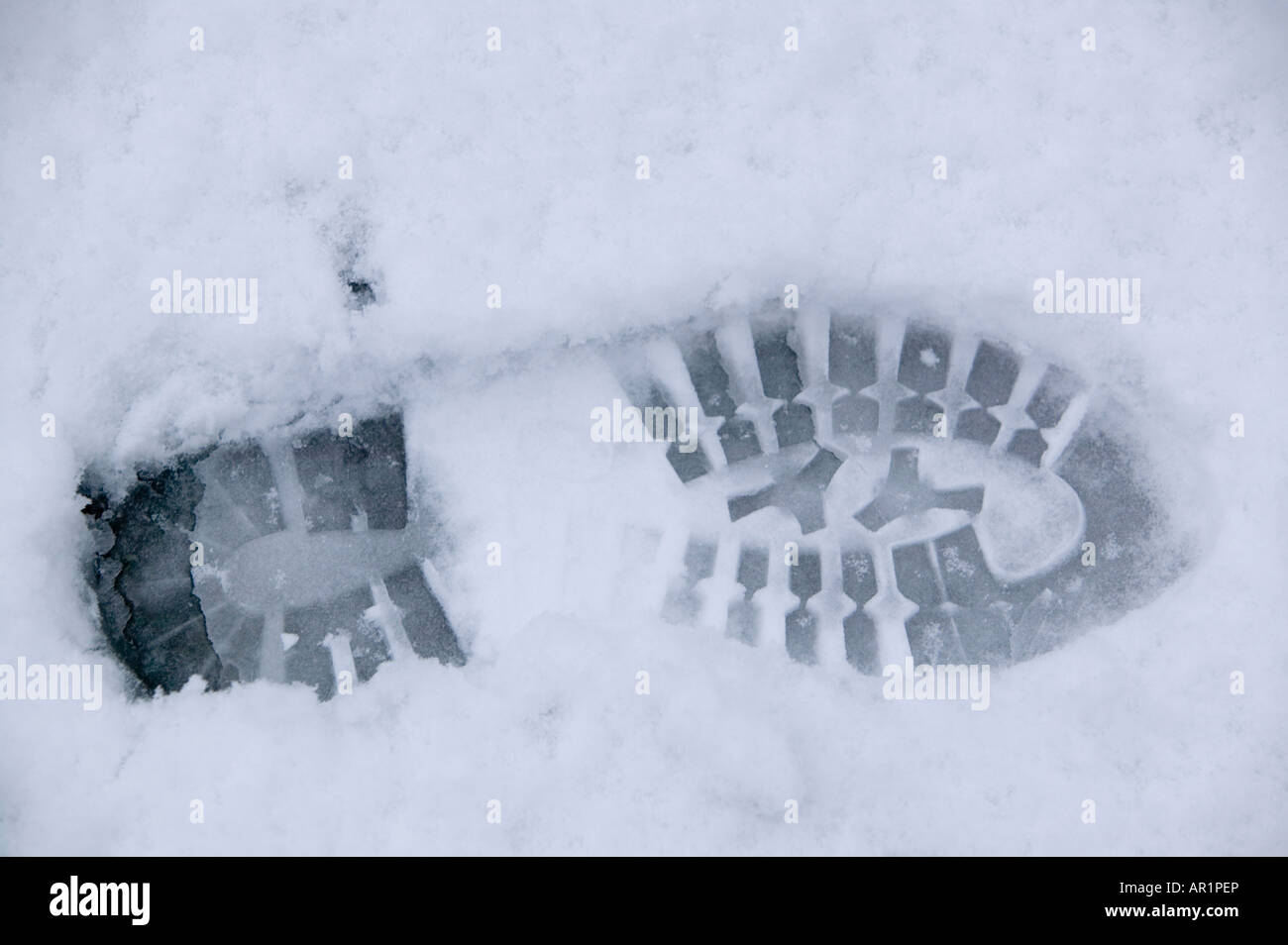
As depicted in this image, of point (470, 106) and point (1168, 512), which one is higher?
point (470, 106)

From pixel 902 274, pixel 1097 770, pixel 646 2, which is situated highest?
pixel 646 2

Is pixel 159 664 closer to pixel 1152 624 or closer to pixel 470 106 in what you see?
pixel 470 106

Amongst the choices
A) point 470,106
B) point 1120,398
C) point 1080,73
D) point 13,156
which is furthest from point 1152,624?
point 13,156

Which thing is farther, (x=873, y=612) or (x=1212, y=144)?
(x=873, y=612)

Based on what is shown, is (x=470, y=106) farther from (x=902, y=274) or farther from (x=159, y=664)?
(x=159, y=664)
